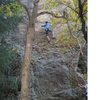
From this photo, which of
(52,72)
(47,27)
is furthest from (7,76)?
(47,27)

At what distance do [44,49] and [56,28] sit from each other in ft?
2.11

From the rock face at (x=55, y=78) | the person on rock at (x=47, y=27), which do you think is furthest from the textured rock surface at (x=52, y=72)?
the person on rock at (x=47, y=27)

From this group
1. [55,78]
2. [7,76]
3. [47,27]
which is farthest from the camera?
[47,27]

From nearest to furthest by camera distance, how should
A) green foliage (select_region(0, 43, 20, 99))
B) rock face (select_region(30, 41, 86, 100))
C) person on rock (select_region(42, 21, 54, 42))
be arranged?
1. green foliage (select_region(0, 43, 20, 99))
2. rock face (select_region(30, 41, 86, 100))
3. person on rock (select_region(42, 21, 54, 42))

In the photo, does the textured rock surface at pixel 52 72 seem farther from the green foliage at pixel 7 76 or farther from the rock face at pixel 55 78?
the green foliage at pixel 7 76

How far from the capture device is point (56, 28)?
612 centimetres

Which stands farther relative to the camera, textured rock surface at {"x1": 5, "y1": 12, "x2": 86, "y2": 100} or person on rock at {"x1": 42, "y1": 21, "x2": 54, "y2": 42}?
person on rock at {"x1": 42, "y1": 21, "x2": 54, "y2": 42}

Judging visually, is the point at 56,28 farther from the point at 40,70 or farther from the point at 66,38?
the point at 40,70

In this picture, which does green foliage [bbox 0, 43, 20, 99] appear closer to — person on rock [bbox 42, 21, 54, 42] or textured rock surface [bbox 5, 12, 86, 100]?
textured rock surface [bbox 5, 12, 86, 100]

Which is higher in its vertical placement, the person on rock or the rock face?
the person on rock

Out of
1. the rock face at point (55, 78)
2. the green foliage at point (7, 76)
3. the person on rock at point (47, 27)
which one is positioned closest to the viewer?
the green foliage at point (7, 76)

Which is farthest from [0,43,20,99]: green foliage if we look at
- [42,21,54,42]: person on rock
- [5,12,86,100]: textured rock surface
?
[42,21,54,42]: person on rock

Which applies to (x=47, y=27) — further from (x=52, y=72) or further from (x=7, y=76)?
(x=7, y=76)
